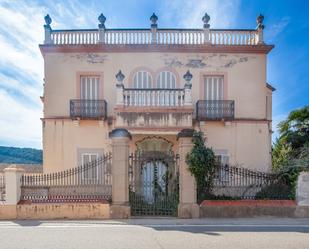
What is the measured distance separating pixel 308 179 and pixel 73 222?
8.08m

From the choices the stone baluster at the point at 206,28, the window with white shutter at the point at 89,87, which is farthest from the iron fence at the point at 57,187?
the stone baluster at the point at 206,28

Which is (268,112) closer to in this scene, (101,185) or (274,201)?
(274,201)

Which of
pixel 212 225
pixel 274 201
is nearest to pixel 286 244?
pixel 212 225

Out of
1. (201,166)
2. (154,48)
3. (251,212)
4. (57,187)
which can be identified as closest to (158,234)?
(201,166)

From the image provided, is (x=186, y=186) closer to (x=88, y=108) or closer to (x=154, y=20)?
(x=88, y=108)

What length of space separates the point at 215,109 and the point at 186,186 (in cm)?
648

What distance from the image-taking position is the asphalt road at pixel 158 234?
22.1 ft

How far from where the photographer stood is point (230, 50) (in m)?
15.5

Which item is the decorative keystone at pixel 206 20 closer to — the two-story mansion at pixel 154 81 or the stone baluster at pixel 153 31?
the two-story mansion at pixel 154 81

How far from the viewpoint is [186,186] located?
9.95 meters

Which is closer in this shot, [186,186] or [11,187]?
[11,187]

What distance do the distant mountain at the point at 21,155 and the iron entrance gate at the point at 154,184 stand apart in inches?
1129

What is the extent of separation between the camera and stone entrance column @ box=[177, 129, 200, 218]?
32.3 feet

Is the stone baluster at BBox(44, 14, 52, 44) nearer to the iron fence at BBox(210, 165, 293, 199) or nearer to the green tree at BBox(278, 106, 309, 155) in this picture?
the iron fence at BBox(210, 165, 293, 199)
